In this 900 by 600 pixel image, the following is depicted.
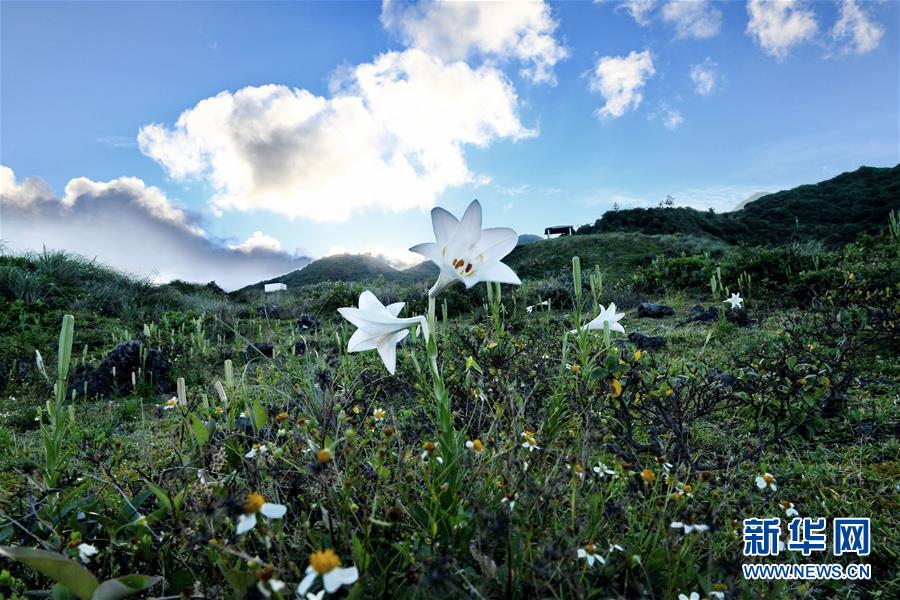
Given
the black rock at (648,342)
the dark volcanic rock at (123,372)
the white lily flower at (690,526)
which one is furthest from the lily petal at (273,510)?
the dark volcanic rock at (123,372)

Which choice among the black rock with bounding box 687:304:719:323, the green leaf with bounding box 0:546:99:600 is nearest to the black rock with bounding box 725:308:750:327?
the black rock with bounding box 687:304:719:323

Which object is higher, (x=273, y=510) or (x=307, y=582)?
(x=273, y=510)

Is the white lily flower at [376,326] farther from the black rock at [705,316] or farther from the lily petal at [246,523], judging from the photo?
the black rock at [705,316]

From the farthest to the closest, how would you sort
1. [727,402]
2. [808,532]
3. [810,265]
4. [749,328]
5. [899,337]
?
[810,265] < [749,328] < [899,337] < [727,402] < [808,532]

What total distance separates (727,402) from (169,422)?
480 centimetres

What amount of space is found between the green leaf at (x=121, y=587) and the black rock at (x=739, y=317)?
685 cm

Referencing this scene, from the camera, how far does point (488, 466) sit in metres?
1.93

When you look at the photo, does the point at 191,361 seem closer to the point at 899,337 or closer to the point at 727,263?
the point at 899,337

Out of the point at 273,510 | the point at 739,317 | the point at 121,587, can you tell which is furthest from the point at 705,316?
the point at 121,587

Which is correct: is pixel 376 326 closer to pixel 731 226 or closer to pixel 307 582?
pixel 307 582

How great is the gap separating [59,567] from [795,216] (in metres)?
34.0

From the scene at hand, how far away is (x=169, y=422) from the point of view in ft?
14.7

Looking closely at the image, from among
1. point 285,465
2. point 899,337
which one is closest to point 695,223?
point 899,337

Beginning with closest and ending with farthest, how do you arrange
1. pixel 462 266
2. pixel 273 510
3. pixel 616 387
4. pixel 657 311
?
pixel 273 510 < pixel 462 266 < pixel 616 387 < pixel 657 311
